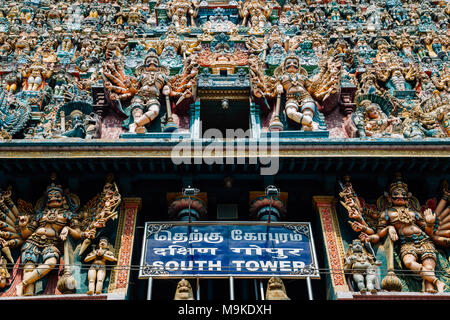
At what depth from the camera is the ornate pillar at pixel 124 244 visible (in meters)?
11.9

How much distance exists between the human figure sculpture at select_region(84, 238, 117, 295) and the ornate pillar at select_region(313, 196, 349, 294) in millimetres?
4567

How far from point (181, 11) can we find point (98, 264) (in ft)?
32.9

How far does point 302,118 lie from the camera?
48.0 feet

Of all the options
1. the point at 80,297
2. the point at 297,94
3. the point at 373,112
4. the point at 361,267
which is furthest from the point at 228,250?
the point at 373,112

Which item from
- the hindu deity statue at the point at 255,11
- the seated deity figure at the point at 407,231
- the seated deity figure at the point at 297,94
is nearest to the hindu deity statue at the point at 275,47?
the seated deity figure at the point at 297,94

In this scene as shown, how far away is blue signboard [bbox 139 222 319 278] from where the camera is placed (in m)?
12.0

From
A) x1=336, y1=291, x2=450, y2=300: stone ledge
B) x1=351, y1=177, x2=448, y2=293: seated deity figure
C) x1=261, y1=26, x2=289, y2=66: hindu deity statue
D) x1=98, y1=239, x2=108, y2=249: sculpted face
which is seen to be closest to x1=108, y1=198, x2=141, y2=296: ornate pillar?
x1=98, y1=239, x2=108, y2=249: sculpted face

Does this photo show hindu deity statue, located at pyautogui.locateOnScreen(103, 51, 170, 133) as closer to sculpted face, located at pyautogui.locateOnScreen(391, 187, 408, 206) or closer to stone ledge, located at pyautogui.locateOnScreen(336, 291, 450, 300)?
sculpted face, located at pyautogui.locateOnScreen(391, 187, 408, 206)

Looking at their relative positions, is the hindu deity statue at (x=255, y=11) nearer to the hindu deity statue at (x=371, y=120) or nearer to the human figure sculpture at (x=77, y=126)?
the hindu deity statue at (x=371, y=120)

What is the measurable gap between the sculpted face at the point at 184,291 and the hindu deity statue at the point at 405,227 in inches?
153

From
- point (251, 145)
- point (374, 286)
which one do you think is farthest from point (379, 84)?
point (374, 286)

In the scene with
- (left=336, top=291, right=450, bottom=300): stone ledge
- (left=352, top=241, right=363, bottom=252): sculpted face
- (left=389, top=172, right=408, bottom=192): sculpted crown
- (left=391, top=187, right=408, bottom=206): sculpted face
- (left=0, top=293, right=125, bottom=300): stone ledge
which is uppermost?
(left=389, top=172, right=408, bottom=192): sculpted crown

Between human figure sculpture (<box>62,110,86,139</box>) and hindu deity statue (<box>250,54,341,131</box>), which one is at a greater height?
hindu deity statue (<box>250,54,341,131</box>)

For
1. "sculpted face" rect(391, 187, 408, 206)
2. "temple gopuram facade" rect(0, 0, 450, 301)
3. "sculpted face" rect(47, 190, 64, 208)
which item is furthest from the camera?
"sculpted face" rect(391, 187, 408, 206)
